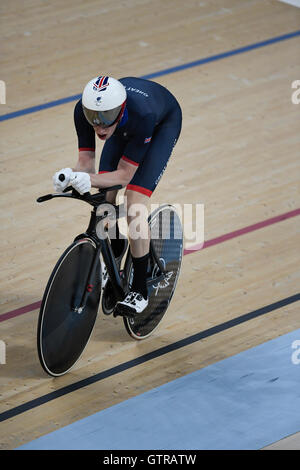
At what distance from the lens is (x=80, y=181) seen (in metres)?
3.25

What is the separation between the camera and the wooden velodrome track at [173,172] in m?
3.92

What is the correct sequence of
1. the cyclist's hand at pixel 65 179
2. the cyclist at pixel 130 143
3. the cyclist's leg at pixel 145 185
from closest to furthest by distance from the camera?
1. the cyclist's hand at pixel 65 179
2. the cyclist at pixel 130 143
3. the cyclist's leg at pixel 145 185

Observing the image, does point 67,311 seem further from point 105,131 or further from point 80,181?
point 105,131

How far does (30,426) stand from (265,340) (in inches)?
47.6

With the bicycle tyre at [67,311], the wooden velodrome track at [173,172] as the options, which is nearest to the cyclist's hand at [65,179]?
the bicycle tyre at [67,311]

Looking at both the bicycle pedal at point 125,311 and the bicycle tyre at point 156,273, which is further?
the bicycle tyre at point 156,273

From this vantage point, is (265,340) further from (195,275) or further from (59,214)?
(59,214)

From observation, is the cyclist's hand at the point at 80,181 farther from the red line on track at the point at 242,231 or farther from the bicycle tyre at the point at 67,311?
the red line on track at the point at 242,231

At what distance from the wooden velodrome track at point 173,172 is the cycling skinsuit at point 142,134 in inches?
34.6

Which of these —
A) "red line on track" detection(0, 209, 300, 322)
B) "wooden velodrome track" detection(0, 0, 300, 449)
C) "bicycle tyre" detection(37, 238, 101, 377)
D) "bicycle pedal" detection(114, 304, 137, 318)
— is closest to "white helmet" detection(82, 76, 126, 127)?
"bicycle tyre" detection(37, 238, 101, 377)

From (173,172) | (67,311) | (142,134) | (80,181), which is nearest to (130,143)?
(142,134)

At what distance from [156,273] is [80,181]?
94 centimetres

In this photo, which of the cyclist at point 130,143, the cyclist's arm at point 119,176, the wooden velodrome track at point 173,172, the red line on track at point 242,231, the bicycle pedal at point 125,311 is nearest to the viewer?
the cyclist at point 130,143

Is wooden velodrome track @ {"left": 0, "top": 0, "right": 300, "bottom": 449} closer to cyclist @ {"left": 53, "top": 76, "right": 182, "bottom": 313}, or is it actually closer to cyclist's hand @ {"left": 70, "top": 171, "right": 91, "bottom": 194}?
cyclist @ {"left": 53, "top": 76, "right": 182, "bottom": 313}
